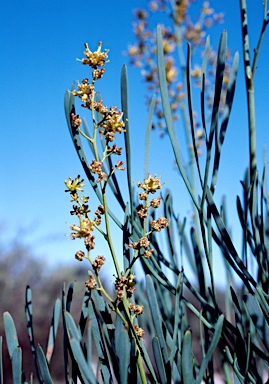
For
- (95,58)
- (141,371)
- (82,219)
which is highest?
(95,58)

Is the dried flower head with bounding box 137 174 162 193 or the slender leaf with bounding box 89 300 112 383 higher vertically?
the dried flower head with bounding box 137 174 162 193

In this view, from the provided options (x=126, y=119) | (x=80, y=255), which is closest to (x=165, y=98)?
(x=126, y=119)

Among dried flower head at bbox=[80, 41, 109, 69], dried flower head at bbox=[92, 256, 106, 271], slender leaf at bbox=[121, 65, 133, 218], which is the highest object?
dried flower head at bbox=[80, 41, 109, 69]

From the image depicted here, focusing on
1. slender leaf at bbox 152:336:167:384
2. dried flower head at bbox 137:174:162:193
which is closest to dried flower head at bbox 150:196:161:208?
dried flower head at bbox 137:174:162:193

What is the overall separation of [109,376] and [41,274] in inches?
134

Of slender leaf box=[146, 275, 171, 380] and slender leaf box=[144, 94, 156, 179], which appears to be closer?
slender leaf box=[146, 275, 171, 380]

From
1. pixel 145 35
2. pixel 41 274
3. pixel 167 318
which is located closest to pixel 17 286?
pixel 41 274

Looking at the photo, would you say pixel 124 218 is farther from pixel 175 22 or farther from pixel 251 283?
pixel 175 22

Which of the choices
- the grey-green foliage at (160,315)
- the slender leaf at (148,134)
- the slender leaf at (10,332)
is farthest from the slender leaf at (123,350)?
the slender leaf at (148,134)

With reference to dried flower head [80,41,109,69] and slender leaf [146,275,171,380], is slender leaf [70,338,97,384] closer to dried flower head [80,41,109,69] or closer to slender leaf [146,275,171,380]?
slender leaf [146,275,171,380]

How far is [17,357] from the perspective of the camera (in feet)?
1.14

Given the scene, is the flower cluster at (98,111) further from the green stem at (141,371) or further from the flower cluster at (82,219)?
the green stem at (141,371)

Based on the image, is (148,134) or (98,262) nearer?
(98,262)

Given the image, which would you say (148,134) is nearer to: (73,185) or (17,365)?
(73,185)
